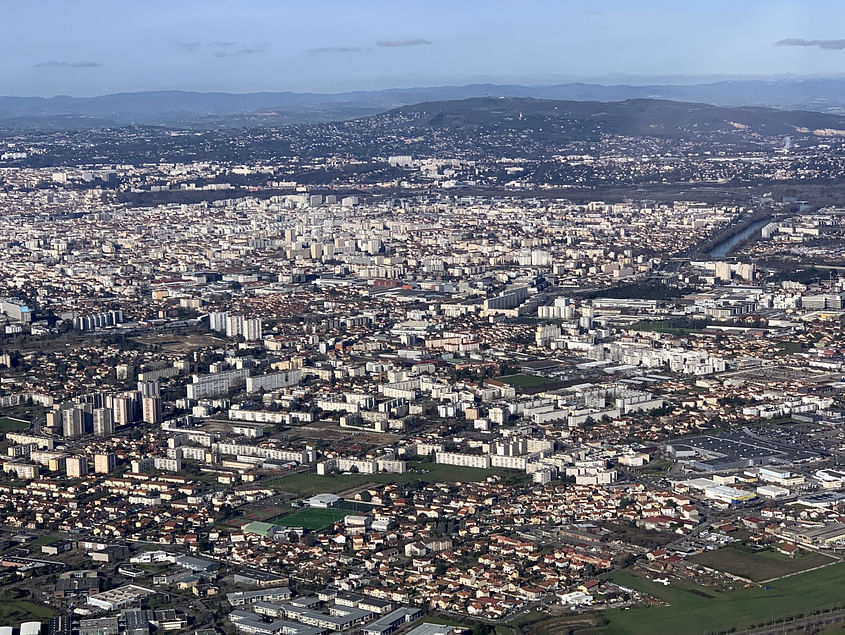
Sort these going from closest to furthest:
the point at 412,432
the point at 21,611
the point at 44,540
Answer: the point at 21,611, the point at 44,540, the point at 412,432

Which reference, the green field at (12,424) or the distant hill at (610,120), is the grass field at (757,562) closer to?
the green field at (12,424)

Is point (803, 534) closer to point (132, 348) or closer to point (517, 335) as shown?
point (517, 335)

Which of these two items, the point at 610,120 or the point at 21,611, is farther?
the point at 610,120

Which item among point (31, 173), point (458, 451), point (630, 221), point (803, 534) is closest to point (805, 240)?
point (630, 221)

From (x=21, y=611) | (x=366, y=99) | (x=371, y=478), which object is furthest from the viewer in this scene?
(x=366, y=99)

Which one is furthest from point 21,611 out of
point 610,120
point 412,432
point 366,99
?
point 366,99

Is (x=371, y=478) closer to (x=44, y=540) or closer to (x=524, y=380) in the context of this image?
(x=44, y=540)
